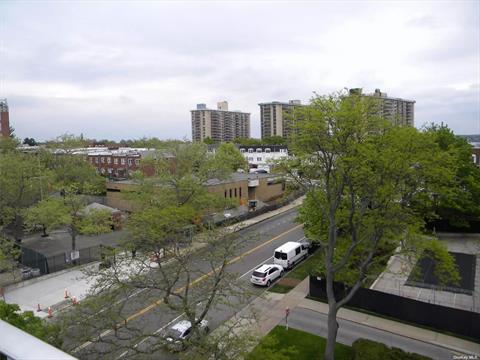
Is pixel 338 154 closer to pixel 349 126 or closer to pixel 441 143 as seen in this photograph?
pixel 349 126

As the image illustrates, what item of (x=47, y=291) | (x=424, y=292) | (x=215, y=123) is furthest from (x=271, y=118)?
(x=47, y=291)

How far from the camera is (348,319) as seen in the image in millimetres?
18594

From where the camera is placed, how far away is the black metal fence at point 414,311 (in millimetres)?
16656

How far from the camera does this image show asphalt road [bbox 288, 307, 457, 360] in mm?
15758

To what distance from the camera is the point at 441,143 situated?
33.6 meters

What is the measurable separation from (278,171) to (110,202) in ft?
111

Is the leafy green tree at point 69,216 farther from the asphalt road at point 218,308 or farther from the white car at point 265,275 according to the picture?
the white car at point 265,275

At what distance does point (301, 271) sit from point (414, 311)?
27.4 feet

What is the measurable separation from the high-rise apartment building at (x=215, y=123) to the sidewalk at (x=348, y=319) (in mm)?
134740

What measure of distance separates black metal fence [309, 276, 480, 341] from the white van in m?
4.67

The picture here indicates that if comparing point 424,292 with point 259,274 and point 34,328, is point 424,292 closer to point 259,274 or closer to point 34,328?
point 259,274

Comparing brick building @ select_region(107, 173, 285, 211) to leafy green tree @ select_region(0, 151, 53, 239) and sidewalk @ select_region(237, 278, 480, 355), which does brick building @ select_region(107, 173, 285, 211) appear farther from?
sidewalk @ select_region(237, 278, 480, 355)

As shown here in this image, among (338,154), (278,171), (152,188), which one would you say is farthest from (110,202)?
(338,154)

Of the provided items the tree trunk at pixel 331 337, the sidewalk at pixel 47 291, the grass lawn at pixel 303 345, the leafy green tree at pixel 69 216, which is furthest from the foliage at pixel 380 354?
the leafy green tree at pixel 69 216
